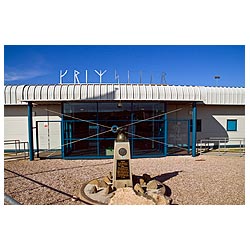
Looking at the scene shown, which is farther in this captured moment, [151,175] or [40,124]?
[40,124]

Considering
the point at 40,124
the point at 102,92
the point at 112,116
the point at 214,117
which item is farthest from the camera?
the point at 214,117

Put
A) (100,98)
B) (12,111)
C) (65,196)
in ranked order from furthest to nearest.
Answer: (12,111)
(100,98)
(65,196)

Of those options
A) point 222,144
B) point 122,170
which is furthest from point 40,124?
point 222,144

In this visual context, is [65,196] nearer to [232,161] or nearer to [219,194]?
[219,194]

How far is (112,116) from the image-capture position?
31.1 ft

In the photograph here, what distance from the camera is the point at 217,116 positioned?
1138cm

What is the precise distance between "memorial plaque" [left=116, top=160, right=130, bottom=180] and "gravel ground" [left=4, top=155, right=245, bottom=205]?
3.63ft

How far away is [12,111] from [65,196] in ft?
26.4

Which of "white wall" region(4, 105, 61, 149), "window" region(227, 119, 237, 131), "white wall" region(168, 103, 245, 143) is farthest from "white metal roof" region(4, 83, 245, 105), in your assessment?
"window" region(227, 119, 237, 131)

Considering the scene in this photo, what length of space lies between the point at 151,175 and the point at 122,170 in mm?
1762

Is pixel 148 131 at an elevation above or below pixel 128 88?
below

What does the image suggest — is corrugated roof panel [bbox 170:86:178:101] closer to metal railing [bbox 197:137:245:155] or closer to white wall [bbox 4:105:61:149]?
metal railing [bbox 197:137:245:155]

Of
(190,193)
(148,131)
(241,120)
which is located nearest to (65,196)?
(190,193)

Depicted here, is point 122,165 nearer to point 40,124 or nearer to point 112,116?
point 112,116
